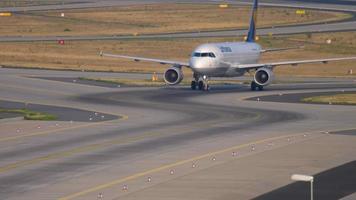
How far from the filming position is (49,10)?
169 metres

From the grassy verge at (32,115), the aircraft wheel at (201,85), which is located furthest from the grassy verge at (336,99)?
the grassy verge at (32,115)

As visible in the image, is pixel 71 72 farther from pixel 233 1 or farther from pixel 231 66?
pixel 233 1

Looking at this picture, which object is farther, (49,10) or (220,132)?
(49,10)

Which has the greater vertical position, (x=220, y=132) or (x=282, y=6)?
(x=282, y=6)

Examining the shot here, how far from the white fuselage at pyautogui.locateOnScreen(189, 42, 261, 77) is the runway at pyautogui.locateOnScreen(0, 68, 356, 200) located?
2.56 m

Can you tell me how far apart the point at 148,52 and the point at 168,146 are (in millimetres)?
66274

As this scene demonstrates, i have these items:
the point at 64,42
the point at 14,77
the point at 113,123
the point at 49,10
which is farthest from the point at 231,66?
the point at 49,10

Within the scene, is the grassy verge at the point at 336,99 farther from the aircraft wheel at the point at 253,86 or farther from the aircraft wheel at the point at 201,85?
the aircraft wheel at the point at 201,85

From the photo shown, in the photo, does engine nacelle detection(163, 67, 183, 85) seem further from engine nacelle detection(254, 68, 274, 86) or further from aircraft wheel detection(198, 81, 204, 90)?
engine nacelle detection(254, 68, 274, 86)

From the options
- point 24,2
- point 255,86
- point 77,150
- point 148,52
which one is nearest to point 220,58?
point 255,86

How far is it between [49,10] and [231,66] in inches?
3104

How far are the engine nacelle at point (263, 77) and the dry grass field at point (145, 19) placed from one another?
52.7m

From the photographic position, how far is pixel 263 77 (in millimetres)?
91625

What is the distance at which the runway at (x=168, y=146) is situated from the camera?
46219 mm
